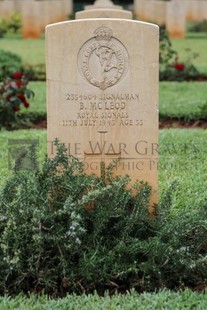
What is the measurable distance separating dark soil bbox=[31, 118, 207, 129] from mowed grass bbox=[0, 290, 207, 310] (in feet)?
17.2

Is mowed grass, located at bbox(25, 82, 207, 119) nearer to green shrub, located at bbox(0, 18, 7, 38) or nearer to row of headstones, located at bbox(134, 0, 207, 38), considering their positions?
Result: row of headstones, located at bbox(134, 0, 207, 38)

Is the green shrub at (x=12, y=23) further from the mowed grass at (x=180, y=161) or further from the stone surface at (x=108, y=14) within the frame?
the stone surface at (x=108, y=14)

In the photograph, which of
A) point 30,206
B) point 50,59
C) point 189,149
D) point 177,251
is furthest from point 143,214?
point 189,149

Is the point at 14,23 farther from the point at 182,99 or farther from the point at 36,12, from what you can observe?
the point at 182,99

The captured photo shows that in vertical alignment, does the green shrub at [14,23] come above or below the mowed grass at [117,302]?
above

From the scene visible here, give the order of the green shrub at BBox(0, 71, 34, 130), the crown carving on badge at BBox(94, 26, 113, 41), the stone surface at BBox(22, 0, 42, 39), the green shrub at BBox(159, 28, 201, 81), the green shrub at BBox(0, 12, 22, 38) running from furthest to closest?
the green shrub at BBox(0, 12, 22, 38) < the stone surface at BBox(22, 0, 42, 39) < the green shrub at BBox(159, 28, 201, 81) < the green shrub at BBox(0, 71, 34, 130) < the crown carving on badge at BBox(94, 26, 113, 41)

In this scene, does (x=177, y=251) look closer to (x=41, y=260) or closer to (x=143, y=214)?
(x=143, y=214)

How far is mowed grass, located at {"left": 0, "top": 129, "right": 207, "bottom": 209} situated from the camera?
16.6 feet

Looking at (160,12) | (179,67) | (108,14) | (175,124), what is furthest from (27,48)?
(108,14)

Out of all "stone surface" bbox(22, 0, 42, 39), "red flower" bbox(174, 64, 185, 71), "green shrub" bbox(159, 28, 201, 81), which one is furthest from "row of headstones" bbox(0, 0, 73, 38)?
"red flower" bbox(174, 64, 185, 71)

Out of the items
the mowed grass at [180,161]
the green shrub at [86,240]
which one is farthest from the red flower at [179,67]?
the green shrub at [86,240]

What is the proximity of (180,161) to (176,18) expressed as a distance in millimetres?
14559

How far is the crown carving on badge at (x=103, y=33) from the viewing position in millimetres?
4254

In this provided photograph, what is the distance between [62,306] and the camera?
347 cm
